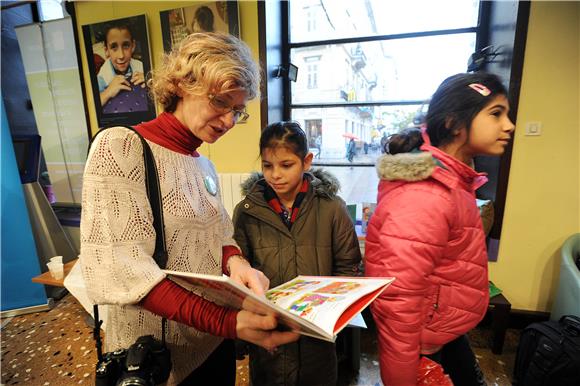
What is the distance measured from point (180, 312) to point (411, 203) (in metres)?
0.62

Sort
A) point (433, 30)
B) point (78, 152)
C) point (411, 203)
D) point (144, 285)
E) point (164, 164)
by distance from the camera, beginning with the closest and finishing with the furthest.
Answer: point (144, 285), point (164, 164), point (411, 203), point (433, 30), point (78, 152)

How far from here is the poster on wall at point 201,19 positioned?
197 cm

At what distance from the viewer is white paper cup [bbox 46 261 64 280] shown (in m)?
1.91

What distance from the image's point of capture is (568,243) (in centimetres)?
154

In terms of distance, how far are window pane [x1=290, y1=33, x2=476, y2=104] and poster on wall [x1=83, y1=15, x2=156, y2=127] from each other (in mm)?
1185

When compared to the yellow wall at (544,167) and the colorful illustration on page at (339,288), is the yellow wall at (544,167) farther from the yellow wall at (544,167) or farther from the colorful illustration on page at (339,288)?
the colorful illustration on page at (339,288)

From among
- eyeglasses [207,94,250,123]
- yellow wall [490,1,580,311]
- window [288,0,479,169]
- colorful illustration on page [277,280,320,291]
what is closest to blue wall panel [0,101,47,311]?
window [288,0,479,169]

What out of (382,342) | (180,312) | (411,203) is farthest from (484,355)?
(180,312)

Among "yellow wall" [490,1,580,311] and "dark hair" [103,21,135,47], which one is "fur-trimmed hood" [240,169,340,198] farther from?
"dark hair" [103,21,135,47]

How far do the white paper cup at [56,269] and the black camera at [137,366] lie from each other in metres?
1.81

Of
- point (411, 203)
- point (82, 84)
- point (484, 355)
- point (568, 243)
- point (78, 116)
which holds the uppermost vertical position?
point (82, 84)

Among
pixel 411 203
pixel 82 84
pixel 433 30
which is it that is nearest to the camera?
pixel 411 203

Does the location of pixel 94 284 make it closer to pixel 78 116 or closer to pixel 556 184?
pixel 556 184

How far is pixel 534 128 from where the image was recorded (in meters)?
1.62
